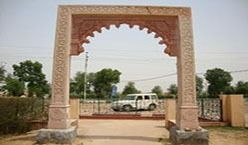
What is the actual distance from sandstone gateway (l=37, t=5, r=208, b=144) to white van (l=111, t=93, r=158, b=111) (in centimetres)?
1441

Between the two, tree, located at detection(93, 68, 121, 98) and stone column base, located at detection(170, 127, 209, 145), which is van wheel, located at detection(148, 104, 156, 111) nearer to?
stone column base, located at detection(170, 127, 209, 145)

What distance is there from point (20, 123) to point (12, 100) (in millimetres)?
1045

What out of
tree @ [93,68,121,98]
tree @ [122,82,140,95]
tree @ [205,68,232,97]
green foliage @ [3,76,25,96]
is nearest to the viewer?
green foliage @ [3,76,25,96]

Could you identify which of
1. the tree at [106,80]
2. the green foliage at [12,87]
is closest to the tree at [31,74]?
the green foliage at [12,87]

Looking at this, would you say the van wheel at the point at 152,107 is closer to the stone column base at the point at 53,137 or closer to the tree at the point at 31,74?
the stone column base at the point at 53,137

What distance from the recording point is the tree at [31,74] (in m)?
43.6

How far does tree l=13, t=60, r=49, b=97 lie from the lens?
4362cm

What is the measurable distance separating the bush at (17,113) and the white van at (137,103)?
11.9 meters

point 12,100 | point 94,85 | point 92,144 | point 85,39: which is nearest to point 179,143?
point 92,144

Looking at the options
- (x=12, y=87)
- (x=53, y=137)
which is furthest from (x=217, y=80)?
(x=53, y=137)

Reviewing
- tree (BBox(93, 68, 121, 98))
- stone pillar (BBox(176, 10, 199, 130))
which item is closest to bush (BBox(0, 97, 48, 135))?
stone pillar (BBox(176, 10, 199, 130))

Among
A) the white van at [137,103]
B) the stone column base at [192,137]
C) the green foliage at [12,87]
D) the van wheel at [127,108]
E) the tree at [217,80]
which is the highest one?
the tree at [217,80]

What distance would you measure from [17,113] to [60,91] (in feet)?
9.72

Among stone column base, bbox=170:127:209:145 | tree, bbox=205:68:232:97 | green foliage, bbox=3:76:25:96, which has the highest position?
tree, bbox=205:68:232:97
